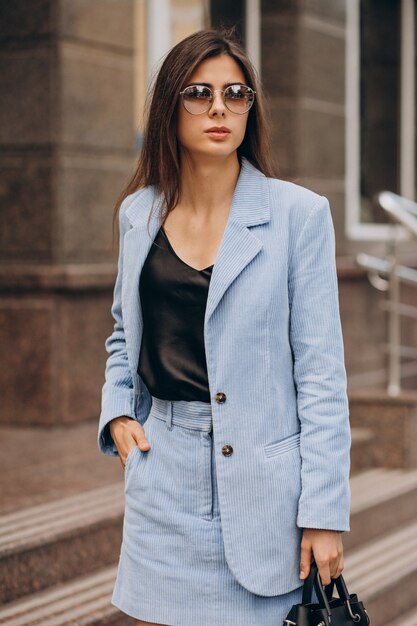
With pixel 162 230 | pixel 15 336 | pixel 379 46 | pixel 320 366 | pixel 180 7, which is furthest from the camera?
pixel 379 46

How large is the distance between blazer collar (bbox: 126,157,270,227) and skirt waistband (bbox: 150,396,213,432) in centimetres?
44

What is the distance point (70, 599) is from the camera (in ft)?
14.6

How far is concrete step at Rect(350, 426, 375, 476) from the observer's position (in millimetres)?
6741

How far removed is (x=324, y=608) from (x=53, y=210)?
4.41 meters

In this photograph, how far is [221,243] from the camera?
281 centimetres

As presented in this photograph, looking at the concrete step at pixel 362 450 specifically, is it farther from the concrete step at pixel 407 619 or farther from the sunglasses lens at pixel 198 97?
the sunglasses lens at pixel 198 97

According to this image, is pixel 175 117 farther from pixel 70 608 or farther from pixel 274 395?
pixel 70 608

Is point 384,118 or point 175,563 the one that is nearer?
point 175,563

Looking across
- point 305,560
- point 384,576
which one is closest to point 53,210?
point 384,576

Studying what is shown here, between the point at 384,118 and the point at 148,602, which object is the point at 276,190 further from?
the point at 384,118

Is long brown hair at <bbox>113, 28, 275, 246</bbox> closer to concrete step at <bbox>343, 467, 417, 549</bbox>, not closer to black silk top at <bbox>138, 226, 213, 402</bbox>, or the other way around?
black silk top at <bbox>138, 226, 213, 402</bbox>

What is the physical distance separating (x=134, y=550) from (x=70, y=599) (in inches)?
65.1

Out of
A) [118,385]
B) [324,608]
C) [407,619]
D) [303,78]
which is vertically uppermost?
[303,78]

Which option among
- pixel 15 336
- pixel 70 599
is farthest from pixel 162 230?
pixel 15 336
